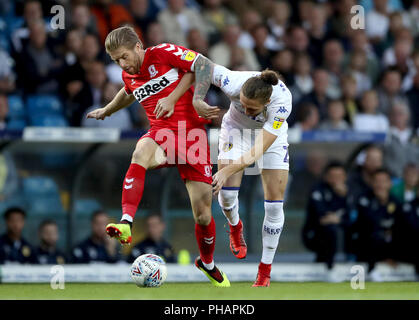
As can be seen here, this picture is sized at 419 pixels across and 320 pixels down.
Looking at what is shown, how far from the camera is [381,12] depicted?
15.2 metres

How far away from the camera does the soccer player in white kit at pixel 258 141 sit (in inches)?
288

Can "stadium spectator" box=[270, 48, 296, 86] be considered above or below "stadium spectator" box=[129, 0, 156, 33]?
below

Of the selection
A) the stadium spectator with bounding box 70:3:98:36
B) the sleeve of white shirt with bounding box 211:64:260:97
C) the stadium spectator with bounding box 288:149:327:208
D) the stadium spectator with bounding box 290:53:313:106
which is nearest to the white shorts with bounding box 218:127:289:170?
the sleeve of white shirt with bounding box 211:64:260:97

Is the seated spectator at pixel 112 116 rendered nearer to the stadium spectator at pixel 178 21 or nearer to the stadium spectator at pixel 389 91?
Answer: the stadium spectator at pixel 178 21

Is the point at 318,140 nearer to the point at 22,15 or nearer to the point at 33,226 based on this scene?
the point at 33,226

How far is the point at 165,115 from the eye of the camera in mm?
7418

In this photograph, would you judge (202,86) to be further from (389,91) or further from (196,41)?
(389,91)

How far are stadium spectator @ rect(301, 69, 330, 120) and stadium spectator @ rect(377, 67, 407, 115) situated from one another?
0.96 metres

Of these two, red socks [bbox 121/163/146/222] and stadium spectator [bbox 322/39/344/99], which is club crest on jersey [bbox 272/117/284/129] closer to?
red socks [bbox 121/163/146/222]

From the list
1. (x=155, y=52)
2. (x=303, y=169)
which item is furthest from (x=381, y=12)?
(x=155, y=52)

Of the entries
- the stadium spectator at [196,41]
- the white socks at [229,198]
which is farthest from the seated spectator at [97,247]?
the stadium spectator at [196,41]

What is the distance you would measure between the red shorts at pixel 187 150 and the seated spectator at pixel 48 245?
3001mm

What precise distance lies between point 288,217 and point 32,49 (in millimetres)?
4094

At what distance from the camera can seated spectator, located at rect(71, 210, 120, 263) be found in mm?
10180
